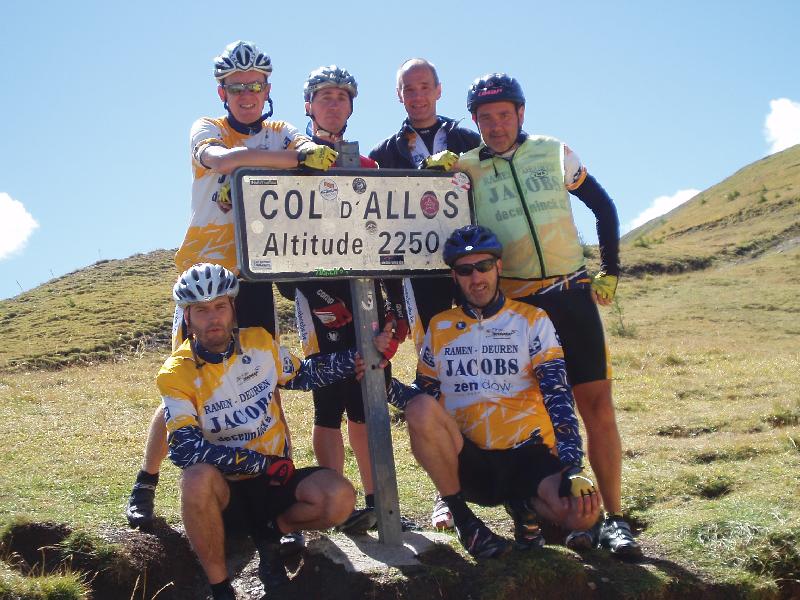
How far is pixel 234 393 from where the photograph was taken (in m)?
5.45

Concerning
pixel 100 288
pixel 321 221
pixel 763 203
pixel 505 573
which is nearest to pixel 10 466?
pixel 321 221

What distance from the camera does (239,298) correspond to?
618cm

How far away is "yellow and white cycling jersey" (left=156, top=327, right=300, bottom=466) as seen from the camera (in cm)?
529

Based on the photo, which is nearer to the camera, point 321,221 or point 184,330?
point 321,221

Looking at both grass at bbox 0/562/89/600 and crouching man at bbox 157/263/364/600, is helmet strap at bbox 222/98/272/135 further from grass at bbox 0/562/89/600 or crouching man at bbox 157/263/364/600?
grass at bbox 0/562/89/600

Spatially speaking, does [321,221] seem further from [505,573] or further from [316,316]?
[505,573]

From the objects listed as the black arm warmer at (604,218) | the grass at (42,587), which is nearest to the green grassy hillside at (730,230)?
the black arm warmer at (604,218)

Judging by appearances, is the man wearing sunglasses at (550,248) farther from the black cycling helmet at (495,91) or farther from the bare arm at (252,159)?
the bare arm at (252,159)

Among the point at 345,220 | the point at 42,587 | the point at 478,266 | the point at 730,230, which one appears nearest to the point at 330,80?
the point at 345,220

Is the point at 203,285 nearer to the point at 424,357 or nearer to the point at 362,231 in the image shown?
the point at 362,231

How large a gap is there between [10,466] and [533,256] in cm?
503

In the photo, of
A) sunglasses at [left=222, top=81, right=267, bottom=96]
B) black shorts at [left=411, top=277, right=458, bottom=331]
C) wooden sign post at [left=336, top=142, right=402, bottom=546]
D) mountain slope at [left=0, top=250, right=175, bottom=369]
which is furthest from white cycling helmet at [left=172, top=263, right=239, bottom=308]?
mountain slope at [left=0, top=250, right=175, bottom=369]

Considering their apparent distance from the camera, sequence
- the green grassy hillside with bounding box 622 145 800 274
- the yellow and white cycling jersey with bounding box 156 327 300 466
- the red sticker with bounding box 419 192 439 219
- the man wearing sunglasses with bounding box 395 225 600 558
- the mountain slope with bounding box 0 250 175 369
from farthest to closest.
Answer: the green grassy hillside with bounding box 622 145 800 274 < the mountain slope with bounding box 0 250 175 369 < the red sticker with bounding box 419 192 439 219 < the man wearing sunglasses with bounding box 395 225 600 558 < the yellow and white cycling jersey with bounding box 156 327 300 466

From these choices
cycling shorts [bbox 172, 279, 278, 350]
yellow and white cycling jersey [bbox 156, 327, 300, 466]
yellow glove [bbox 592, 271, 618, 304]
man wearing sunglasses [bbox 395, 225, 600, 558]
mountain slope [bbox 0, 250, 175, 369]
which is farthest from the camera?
mountain slope [bbox 0, 250, 175, 369]
